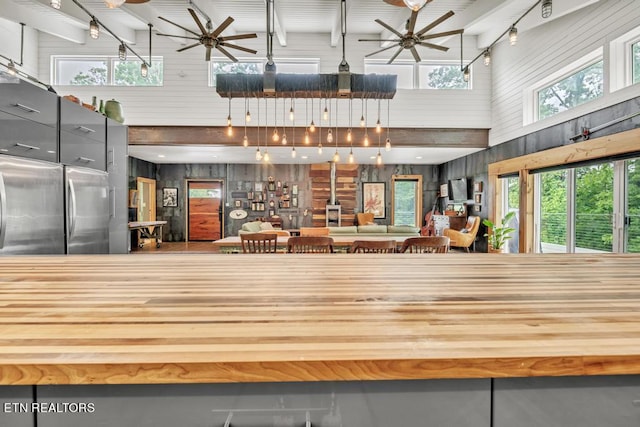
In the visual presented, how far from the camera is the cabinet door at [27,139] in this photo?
2.38 m

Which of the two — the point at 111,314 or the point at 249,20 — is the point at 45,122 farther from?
the point at 249,20

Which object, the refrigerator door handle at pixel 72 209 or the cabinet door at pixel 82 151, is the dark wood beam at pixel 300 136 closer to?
the cabinet door at pixel 82 151

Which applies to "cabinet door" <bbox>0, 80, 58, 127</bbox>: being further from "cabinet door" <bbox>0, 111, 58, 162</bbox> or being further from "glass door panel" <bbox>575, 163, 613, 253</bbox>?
"glass door panel" <bbox>575, 163, 613, 253</bbox>

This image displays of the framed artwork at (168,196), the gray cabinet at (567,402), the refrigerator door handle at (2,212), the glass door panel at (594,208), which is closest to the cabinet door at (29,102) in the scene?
Result: the refrigerator door handle at (2,212)

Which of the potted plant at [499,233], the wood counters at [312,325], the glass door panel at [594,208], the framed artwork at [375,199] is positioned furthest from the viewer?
the framed artwork at [375,199]

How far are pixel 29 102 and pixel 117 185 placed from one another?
1.37 metres

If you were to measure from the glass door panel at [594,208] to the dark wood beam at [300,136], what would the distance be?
7.89ft

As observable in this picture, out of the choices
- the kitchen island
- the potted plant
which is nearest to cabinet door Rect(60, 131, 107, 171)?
the kitchen island

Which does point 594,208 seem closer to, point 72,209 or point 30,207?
point 72,209

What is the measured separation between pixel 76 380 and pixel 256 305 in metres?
0.35

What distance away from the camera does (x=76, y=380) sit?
1.59 feet

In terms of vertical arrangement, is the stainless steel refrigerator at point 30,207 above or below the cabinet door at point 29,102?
below

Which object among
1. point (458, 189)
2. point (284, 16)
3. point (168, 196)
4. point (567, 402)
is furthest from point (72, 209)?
point (458, 189)

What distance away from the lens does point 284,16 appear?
20.8ft
